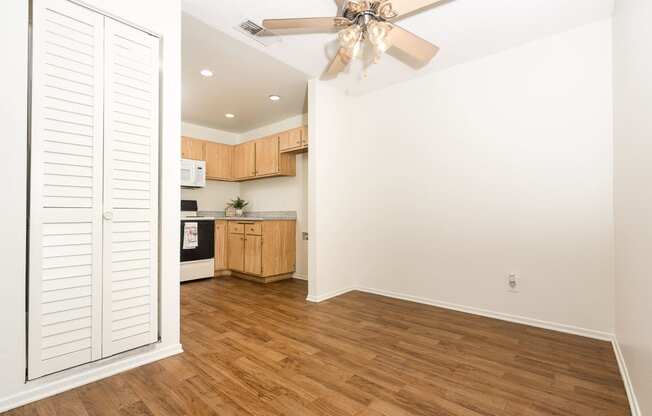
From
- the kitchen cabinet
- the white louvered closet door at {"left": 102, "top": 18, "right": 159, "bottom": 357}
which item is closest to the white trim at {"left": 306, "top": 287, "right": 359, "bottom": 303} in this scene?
the white louvered closet door at {"left": 102, "top": 18, "right": 159, "bottom": 357}

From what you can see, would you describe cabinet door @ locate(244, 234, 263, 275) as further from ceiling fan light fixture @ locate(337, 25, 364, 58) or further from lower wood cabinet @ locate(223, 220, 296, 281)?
ceiling fan light fixture @ locate(337, 25, 364, 58)

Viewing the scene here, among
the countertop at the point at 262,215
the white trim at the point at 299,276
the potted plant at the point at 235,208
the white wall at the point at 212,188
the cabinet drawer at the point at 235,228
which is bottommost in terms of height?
the white trim at the point at 299,276

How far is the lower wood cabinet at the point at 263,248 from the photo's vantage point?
424cm

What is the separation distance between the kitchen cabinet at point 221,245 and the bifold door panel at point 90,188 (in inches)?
110

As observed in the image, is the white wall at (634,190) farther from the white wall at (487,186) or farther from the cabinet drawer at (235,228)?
the cabinet drawer at (235,228)

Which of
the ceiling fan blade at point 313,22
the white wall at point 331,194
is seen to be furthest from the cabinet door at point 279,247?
the ceiling fan blade at point 313,22

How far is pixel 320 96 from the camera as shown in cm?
346

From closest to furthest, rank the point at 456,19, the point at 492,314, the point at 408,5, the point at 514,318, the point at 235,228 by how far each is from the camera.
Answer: the point at 408,5, the point at 456,19, the point at 514,318, the point at 492,314, the point at 235,228

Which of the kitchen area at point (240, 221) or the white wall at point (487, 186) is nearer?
the white wall at point (487, 186)

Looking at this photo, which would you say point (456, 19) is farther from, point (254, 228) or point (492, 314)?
point (254, 228)

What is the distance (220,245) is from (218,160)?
1438mm

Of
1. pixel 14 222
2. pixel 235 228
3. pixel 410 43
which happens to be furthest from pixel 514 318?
pixel 235 228

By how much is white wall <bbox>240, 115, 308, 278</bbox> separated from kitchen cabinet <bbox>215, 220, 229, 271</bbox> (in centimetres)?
78

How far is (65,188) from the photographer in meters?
1.64
